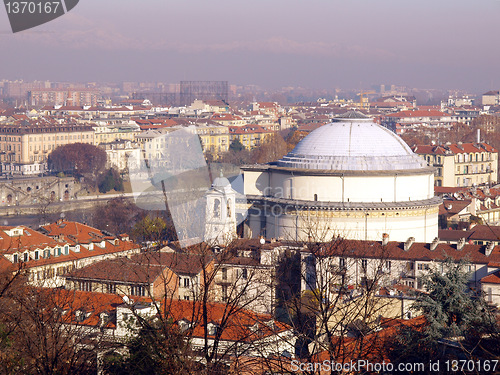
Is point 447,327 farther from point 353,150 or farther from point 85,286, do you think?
point 353,150

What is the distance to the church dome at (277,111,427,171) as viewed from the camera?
20.8 m

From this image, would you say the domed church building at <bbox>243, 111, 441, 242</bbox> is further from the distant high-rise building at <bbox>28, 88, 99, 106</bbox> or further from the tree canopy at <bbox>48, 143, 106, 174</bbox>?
the distant high-rise building at <bbox>28, 88, 99, 106</bbox>

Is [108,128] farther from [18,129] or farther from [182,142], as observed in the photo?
[182,142]

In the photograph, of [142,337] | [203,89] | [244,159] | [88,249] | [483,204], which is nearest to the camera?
[142,337]

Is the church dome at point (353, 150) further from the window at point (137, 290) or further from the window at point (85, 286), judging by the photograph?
the window at point (137, 290)

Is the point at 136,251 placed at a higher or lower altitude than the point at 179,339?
lower

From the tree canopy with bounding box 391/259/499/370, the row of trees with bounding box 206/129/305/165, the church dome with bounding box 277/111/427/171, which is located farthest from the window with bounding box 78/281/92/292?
the row of trees with bounding box 206/129/305/165

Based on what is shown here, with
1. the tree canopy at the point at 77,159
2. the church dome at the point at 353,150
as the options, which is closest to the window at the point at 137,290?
the church dome at the point at 353,150

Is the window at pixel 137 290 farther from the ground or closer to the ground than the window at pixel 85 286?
farther from the ground

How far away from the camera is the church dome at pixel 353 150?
20.8 m

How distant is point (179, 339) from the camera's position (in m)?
8.38

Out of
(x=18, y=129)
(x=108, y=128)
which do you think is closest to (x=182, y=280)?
(x=18, y=129)

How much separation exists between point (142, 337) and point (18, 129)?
46360 millimetres

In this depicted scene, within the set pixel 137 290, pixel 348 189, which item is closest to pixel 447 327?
pixel 137 290
